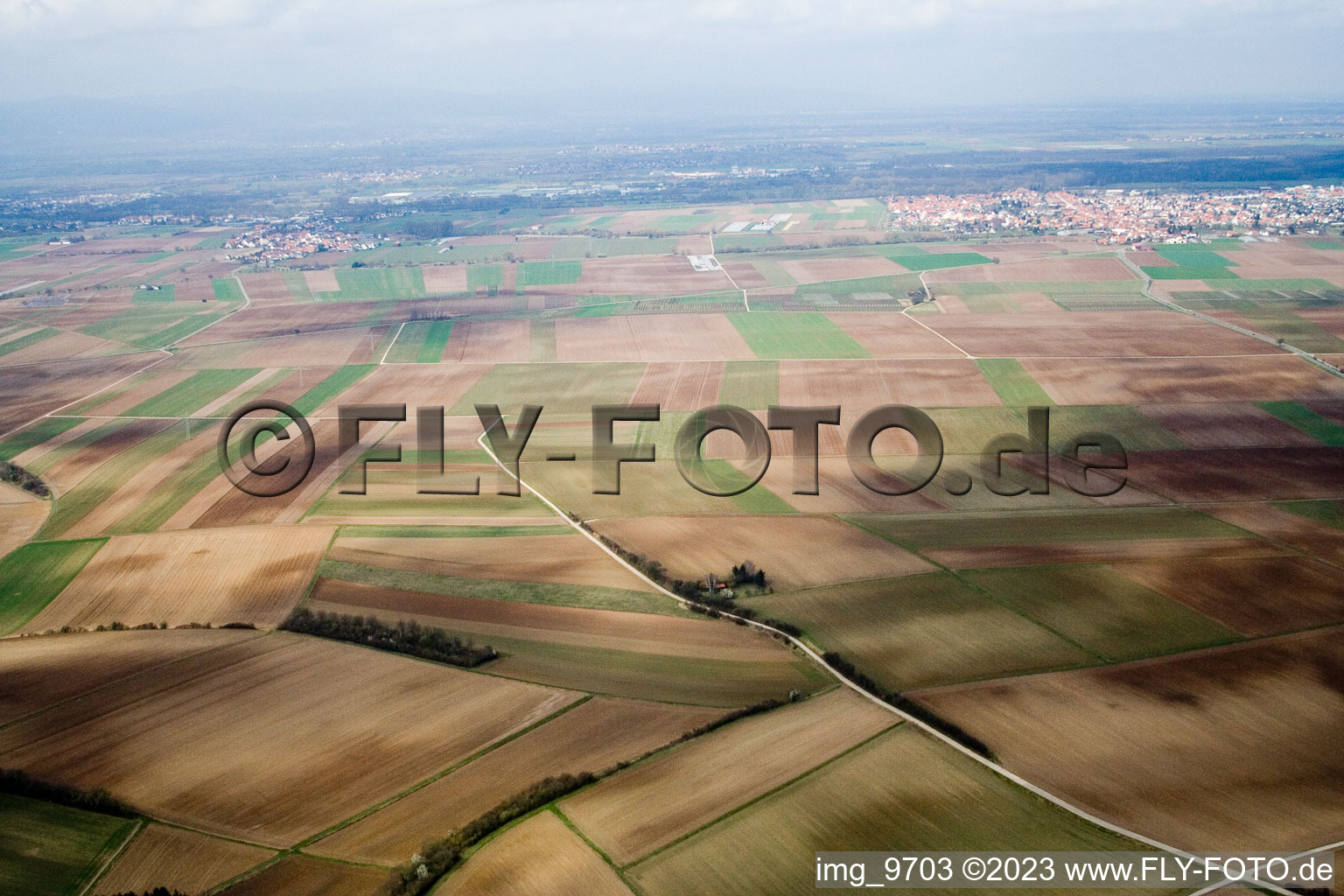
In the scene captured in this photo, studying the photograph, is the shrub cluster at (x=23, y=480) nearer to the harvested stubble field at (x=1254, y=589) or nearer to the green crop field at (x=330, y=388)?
the green crop field at (x=330, y=388)

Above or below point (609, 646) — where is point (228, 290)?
above

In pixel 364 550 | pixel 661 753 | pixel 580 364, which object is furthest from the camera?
pixel 580 364

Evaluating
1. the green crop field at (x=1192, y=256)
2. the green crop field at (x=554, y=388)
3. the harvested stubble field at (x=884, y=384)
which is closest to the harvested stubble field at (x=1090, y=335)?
the harvested stubble field at (x=884, y=384)

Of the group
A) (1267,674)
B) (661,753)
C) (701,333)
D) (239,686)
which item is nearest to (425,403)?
(701,333)

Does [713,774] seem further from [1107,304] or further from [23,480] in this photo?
[1107,304]

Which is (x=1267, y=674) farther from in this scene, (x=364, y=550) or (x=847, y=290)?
(x=847, y=290)

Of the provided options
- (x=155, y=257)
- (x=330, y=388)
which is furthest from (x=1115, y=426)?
(x=155, y=257)
